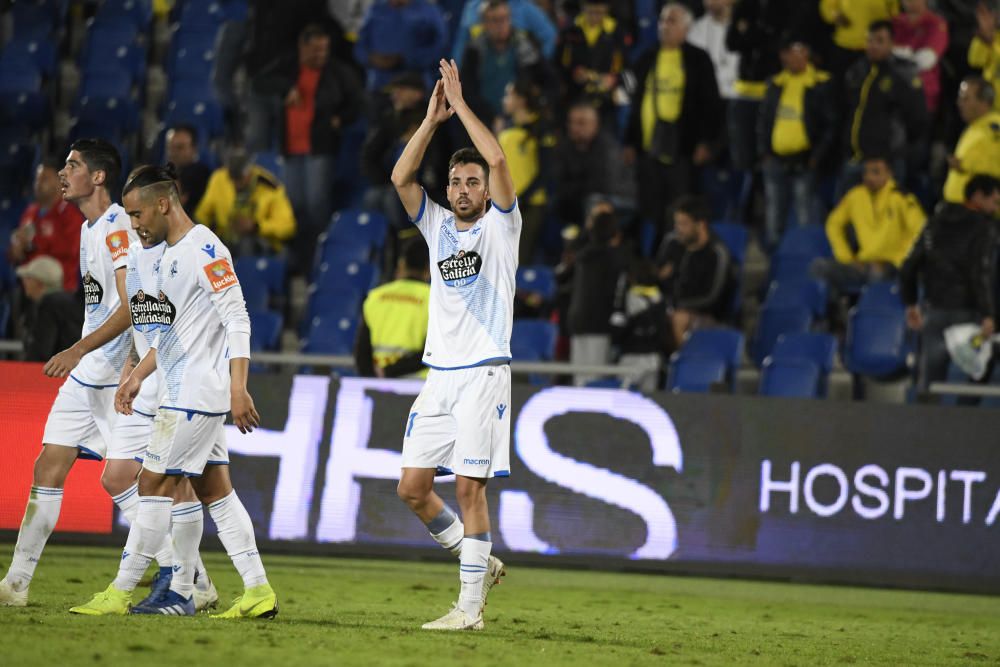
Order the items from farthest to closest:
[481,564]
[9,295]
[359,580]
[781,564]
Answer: [9,295], [781,564], [359,580], [481,564]

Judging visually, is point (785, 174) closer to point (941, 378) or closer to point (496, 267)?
point (941, 378)

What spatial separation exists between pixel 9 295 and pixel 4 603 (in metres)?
8.27

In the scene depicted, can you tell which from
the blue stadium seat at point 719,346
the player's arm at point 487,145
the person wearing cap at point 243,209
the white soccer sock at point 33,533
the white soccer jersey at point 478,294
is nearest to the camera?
the player's arm at point 487,145

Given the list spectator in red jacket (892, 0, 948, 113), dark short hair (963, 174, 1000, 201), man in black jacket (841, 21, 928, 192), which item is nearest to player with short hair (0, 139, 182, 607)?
dark short hair (963, 174, 1000, 201)

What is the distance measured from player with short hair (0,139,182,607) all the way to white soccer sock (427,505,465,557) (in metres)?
1.53

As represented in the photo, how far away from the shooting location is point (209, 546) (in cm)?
1205

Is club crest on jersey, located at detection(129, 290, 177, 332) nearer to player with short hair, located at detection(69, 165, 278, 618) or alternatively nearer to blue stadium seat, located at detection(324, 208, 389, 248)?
player with short hair, located at detection(69, 165, 278, 618)

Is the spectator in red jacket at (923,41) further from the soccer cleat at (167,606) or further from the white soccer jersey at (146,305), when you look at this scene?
the soccer cleat at (167,606)

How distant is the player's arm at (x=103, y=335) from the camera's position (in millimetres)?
7992

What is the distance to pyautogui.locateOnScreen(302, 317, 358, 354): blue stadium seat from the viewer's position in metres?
14.2

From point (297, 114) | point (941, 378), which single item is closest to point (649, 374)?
point (941, 378)

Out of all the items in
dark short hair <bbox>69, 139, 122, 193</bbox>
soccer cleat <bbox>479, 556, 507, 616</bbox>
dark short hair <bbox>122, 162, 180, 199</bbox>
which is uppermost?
dark short hair <bbox>69, 139, 122, 193</bbox>

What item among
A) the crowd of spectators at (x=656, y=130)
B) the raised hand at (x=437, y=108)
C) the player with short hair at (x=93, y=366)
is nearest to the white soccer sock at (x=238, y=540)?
the player with short hair at (x=93, y=366)

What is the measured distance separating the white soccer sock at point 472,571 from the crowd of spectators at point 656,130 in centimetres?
628
